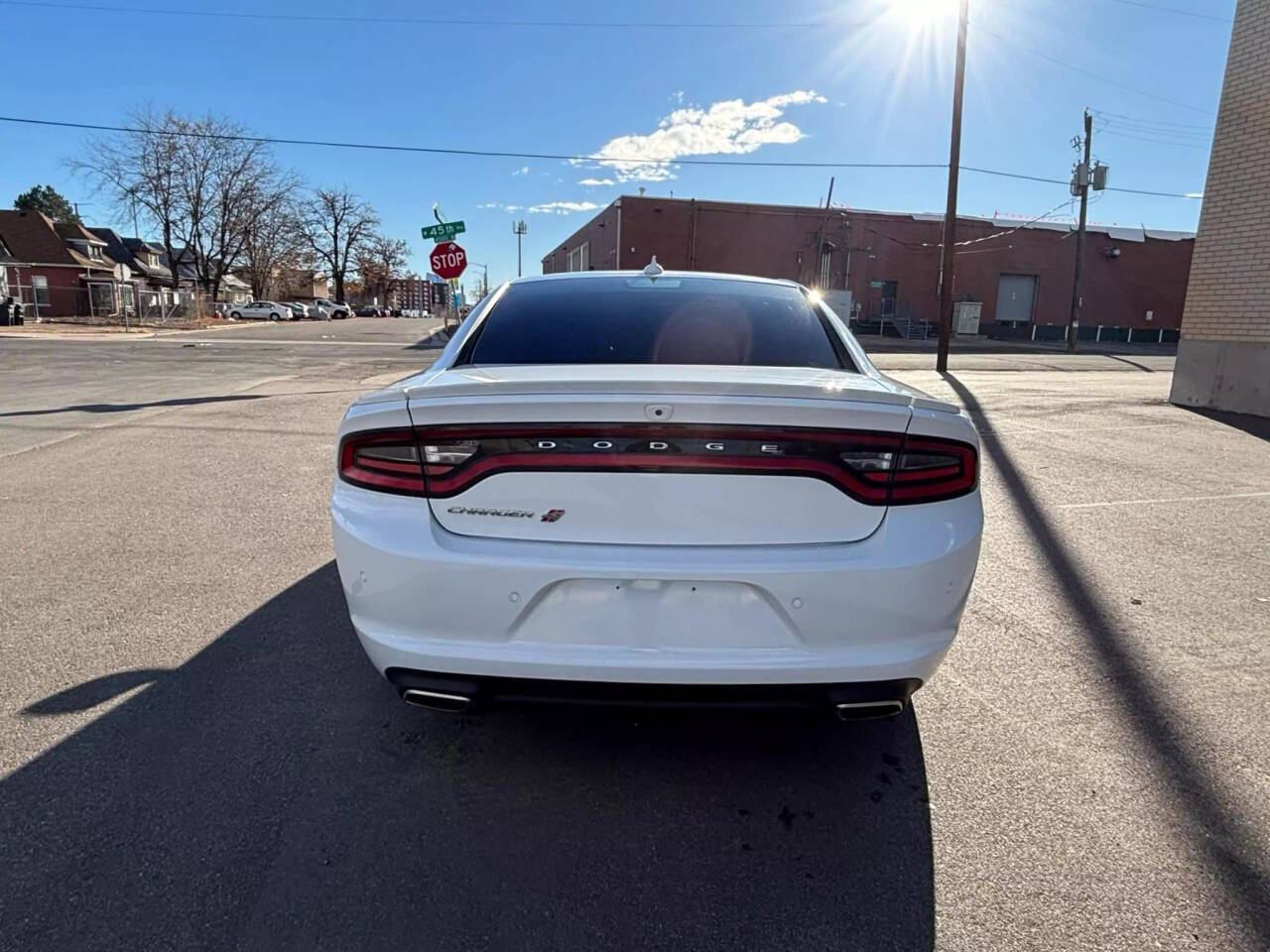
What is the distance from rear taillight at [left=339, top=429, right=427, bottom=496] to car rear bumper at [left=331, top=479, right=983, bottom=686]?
0.10 meters

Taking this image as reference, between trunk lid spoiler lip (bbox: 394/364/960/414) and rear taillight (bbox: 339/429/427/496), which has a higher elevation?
trunk lid spoiler lip (bbox: 394/364/960/414)

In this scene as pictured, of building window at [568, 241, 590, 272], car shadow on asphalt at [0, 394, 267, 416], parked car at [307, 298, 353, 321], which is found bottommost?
car shadow on asphalt at [0, 394, 267, 416]

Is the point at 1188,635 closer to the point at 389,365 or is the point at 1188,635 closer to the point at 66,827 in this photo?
the point at 66,827

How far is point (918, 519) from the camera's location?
2217 mm

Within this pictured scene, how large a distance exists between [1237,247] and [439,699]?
46.9 ft

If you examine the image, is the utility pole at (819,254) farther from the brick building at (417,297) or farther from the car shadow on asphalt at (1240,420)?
the brick building at (417,297)

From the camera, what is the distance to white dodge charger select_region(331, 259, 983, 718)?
2.13 metres

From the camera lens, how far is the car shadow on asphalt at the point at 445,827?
1940mm

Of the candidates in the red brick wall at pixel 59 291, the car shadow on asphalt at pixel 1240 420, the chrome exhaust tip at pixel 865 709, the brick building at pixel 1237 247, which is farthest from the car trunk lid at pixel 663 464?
the red brick wall at pixel 59 291

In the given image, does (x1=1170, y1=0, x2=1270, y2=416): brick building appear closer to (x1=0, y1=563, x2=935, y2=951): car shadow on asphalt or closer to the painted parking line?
the painted parking line

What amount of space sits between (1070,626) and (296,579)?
4.13 metres

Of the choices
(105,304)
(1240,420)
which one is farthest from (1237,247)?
(105,304)

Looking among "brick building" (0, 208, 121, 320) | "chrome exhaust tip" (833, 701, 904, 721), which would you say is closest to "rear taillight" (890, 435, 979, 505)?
"chrome exhaust tip" (833, 701, 904, 721)

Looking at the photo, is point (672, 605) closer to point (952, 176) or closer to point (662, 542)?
point (662, 542)
